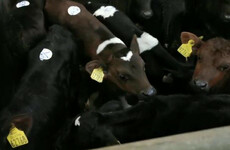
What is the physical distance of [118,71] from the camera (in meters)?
2.74

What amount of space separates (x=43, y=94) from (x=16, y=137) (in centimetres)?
48

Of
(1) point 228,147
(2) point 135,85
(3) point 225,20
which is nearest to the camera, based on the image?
(1) point 228,147

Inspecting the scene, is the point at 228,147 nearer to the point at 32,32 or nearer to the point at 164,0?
the point at 32,32

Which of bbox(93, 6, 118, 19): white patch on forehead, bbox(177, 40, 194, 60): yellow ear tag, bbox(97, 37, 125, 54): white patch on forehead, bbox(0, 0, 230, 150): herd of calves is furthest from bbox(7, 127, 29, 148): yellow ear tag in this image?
bbox(93, 6, 118, 19): white patch on forehead

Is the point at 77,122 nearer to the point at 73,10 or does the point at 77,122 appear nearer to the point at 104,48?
the point at 104,48

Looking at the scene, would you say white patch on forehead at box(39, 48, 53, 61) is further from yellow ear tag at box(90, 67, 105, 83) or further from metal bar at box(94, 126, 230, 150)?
metal bar at box(94, 126, 230, 150)

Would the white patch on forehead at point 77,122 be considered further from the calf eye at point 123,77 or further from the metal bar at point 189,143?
the metal bar at point 189,143

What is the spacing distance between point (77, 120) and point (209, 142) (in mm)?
958

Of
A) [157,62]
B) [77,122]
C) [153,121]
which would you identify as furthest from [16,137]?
[157,62]

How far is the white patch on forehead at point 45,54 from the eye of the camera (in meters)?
2.69

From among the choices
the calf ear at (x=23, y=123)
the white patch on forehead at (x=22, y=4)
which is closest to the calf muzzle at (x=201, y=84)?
the calf ear at (x=23, y=123)

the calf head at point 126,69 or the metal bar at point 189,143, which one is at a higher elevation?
the metal bar at point 189,143

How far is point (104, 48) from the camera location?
294cm

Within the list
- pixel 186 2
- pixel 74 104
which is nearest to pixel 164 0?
pixel 186 2
